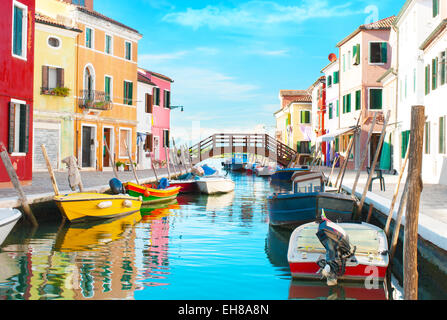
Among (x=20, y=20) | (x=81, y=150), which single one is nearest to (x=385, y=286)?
(x=20, y=20)

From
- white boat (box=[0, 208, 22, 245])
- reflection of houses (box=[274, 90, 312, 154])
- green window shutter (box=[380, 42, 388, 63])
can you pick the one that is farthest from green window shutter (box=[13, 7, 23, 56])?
reflection of houses (box=[274, 90, 312, 154])

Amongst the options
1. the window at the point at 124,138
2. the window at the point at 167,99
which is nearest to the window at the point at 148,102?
the window at the point at 167,99

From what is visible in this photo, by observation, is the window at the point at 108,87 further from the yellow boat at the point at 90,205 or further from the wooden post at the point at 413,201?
the wooden post at the point at 413,201

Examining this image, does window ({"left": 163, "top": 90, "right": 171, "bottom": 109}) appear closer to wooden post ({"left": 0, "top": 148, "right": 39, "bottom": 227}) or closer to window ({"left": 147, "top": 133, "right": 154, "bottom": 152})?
window ({"left": 147, "top": 133, "right": 154, "bottom": 152})

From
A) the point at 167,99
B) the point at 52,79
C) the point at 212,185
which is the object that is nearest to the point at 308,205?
the point at 212,185

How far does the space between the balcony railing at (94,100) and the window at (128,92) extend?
215cm

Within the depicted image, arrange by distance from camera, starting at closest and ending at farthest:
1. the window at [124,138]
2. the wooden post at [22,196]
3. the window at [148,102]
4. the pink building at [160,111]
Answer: the wooden post at [22,196], the window at [124,138], the window at [148,102], the pink building at [160,111]

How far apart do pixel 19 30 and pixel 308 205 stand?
426 inches

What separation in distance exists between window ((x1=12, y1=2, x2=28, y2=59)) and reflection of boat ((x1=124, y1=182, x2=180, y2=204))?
5291 millimetres

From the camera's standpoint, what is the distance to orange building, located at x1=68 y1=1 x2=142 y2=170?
27484mm

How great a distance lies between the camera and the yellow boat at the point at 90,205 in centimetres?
1305

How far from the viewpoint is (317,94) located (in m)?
47.8
